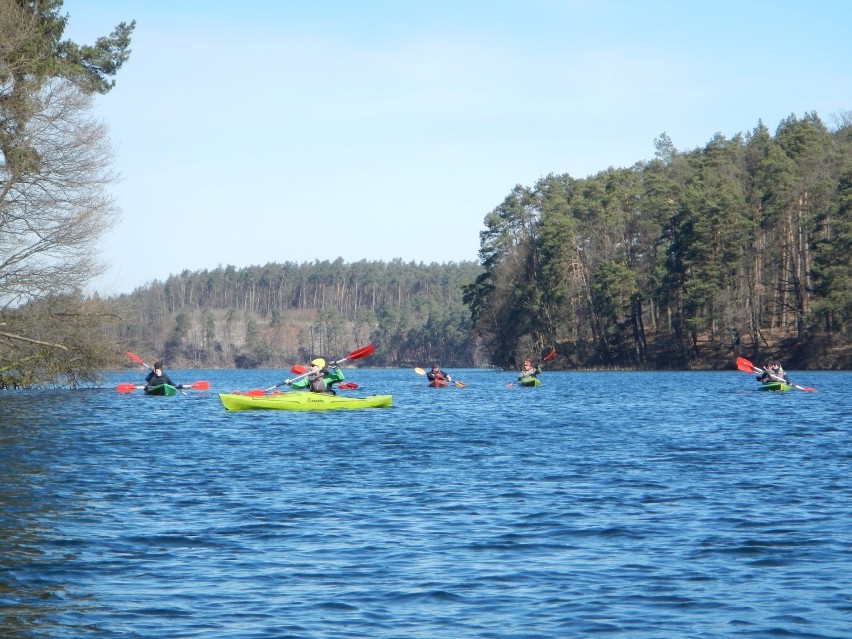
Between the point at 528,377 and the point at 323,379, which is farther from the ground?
the point at 323,379

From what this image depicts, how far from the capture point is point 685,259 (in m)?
77.1

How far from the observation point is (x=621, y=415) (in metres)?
33.3

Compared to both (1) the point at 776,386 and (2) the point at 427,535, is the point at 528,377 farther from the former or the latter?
(2) the point at 427,535

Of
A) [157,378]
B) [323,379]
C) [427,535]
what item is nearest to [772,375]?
[323,379]

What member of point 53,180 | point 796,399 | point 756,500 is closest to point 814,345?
point 796,399

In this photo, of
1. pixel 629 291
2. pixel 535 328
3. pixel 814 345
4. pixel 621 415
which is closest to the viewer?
pixel 621 415

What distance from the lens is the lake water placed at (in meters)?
8.87

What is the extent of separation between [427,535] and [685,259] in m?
67.8

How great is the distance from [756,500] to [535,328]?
75945 mm

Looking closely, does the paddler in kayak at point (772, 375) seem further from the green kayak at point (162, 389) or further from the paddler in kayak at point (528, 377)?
the green kayak at point (162, 389)

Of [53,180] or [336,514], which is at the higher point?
[53,180]

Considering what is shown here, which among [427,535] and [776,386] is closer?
[427,535]

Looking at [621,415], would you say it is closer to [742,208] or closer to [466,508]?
[466,508]

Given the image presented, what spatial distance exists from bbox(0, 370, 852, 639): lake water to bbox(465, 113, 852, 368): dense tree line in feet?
163
